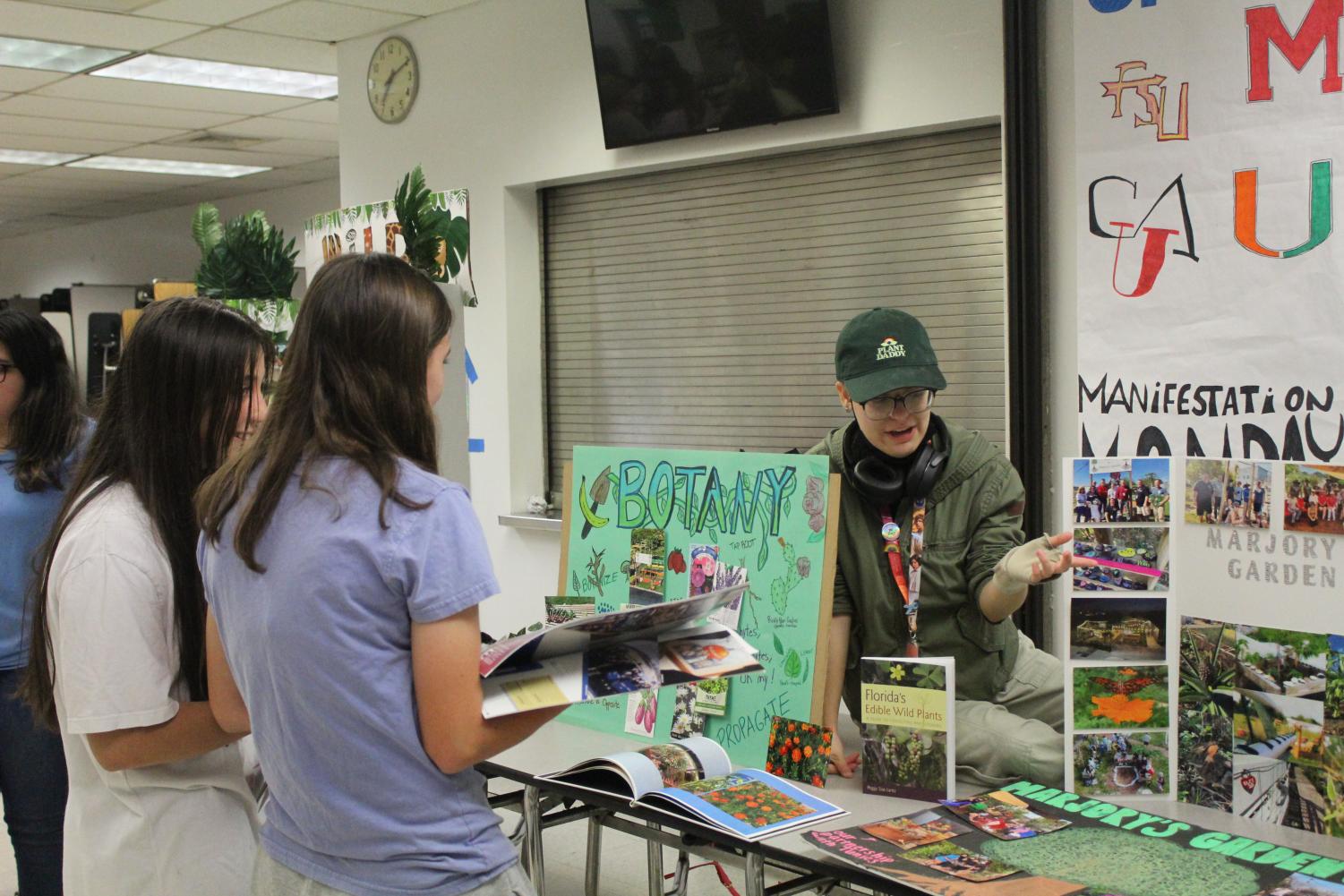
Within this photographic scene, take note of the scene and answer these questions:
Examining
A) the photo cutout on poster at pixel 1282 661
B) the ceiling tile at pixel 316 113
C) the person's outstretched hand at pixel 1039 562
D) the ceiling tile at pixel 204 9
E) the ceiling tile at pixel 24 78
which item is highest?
the ceiling tile at pixel 24 78

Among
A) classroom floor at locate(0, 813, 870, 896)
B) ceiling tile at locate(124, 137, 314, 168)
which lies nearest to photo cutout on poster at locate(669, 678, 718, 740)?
classroom floor at locate(0, 813, 870, 896)

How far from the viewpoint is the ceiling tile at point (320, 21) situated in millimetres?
5297

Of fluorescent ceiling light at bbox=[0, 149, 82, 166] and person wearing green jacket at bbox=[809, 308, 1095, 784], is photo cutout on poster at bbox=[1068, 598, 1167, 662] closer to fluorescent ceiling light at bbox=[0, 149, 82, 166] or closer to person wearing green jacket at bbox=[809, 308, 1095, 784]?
person wearing green jacket at bbox=[809, 308, 1095, 784]

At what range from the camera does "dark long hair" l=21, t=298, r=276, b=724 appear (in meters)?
1.64

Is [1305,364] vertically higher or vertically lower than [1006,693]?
higher

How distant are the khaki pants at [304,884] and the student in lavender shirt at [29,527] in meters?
1.12

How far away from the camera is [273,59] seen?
6066 mm

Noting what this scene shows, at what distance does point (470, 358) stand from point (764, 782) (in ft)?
12.9

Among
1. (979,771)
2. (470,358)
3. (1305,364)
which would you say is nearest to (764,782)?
(979,771)

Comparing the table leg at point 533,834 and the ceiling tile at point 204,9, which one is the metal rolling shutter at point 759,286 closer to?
the ceiling tile at point 204,9

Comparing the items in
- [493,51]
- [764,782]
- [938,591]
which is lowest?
[764,782]

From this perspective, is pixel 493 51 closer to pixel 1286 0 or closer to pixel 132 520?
pixel 1286 0

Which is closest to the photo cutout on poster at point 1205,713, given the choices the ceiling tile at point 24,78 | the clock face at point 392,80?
the clock face at point 392,80

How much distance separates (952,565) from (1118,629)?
370 millimetres
